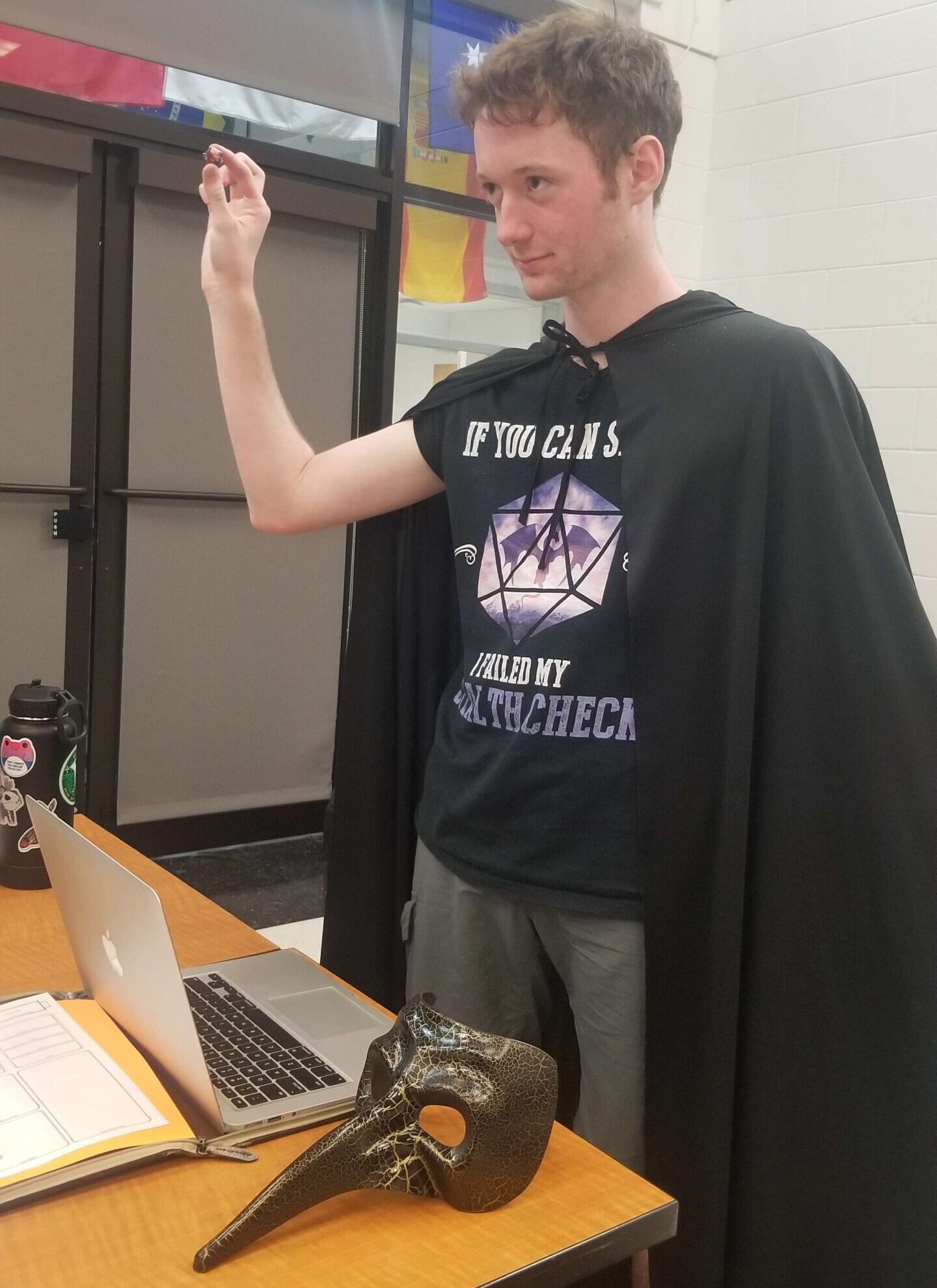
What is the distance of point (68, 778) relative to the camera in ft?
4.40

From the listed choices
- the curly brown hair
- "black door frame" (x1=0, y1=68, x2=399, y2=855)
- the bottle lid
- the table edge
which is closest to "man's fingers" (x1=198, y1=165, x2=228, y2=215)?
the curly brown hair

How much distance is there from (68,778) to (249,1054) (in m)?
0.53

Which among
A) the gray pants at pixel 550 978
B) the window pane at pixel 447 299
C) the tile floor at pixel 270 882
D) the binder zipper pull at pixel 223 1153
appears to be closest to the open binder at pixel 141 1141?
the binder zipper pull at pixel 223 1153

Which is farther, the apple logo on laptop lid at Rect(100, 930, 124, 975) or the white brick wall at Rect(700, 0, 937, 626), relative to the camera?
the white brick wall at Rect(700, 0, 937, 626)

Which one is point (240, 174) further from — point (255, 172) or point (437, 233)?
point (437, 233)

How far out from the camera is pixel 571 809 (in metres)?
1.19

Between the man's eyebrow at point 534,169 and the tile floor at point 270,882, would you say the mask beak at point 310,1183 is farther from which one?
the tile floor at point 270,882

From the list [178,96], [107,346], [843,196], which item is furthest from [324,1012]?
[843,196]

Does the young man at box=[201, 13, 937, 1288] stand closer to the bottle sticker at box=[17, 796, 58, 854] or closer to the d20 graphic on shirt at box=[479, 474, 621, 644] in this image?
the d20 graphic on shirt at box=[479, 474, 621, 644]

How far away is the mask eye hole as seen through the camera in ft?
2.75

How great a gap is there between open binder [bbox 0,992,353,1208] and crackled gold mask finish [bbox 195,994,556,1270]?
0.09 metres

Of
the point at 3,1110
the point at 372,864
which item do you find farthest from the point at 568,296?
the point at 3,1110

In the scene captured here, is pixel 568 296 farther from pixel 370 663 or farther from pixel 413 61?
pixel 413 61

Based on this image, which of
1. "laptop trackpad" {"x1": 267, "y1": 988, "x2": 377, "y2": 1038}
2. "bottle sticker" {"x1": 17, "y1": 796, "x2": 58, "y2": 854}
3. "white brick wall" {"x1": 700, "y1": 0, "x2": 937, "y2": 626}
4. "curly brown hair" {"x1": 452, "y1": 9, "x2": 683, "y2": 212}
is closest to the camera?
"laptop trackpad" {"x1": 267, "y1": 988, "x2": 377, "y2": 1038}
